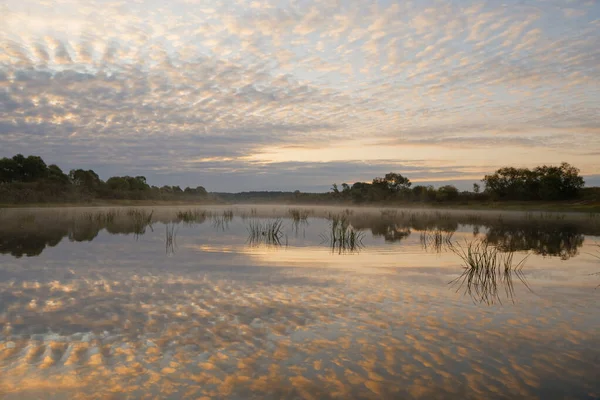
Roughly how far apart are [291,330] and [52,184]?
74313 mm

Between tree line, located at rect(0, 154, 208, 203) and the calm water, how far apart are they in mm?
59285

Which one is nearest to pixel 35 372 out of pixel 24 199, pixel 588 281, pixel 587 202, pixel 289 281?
pixel 289 281

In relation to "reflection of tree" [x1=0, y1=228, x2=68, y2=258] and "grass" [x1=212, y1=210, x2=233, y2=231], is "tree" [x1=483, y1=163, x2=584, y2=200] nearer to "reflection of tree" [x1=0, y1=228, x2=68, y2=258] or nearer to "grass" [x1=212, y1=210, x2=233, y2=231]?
"grass" [x1=212, y1=210, x2=233, y2=231]

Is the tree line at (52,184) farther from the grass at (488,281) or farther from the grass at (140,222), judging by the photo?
the grass at (488,281)

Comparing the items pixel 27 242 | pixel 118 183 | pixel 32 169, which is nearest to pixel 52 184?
pixel 32 169

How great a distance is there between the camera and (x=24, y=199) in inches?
2372

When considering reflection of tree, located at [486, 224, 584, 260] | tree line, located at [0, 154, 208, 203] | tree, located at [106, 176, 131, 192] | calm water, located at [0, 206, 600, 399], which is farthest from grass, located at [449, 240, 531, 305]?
tree, located at [106, 176, 131, 192]

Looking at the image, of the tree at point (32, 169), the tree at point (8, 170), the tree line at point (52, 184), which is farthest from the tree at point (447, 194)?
the tree at point (8, 170)

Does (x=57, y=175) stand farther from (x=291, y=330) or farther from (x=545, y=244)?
(x=291, y=330)

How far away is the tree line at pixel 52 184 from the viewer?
62500mm

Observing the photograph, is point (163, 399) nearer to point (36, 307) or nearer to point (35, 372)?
point (35, 372)

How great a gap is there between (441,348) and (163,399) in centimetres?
336

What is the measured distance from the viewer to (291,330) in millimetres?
6102

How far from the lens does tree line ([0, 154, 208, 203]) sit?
2461 inches
